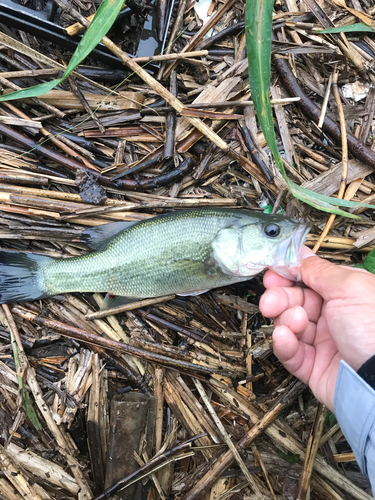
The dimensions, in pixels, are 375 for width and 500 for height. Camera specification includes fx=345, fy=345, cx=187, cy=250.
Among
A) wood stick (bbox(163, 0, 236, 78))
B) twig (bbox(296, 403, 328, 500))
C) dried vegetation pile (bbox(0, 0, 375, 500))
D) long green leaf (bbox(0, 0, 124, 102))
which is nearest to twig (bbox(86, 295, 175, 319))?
dried vegetation pile (bbox(0, 0, 375, 500))

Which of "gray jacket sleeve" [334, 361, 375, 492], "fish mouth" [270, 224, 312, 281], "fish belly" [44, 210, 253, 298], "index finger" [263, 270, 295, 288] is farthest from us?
"fish belly" [44, 210, 253, 298]

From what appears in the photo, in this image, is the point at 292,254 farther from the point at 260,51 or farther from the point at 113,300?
the point at 113,300

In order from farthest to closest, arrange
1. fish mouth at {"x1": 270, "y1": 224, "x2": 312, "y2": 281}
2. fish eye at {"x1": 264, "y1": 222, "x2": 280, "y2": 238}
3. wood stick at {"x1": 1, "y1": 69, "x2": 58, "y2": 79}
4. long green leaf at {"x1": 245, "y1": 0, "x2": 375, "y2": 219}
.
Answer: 1. wood stick at {"x1": 1, "y1": 69, "x2": 58, "y2": 79}
2. fish eye at {"x1": 264, "y1": 222, "x2": 280, "y2": 238}
3. fish mouth at {"x1": 270, "y1": 224, "x2": 312, "y2": 281}
4. long green leaf at {"x1": 245, "y1": 0, "x2": 375, "y2": 219}

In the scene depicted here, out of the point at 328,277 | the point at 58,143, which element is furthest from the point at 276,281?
the point at 58,143

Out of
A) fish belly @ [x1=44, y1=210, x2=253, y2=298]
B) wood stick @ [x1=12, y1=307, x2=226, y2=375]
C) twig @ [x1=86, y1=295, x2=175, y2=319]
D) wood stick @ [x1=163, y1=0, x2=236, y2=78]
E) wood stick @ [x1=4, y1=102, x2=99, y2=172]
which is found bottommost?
wood stick @ [x1=12, y1=307, x2=226, y2=375]

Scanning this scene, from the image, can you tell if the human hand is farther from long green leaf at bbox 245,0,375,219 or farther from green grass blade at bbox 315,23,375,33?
green grass blade at bbox 315,23,375,33

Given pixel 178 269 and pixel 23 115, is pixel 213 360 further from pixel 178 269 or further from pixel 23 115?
pixel 23 115
